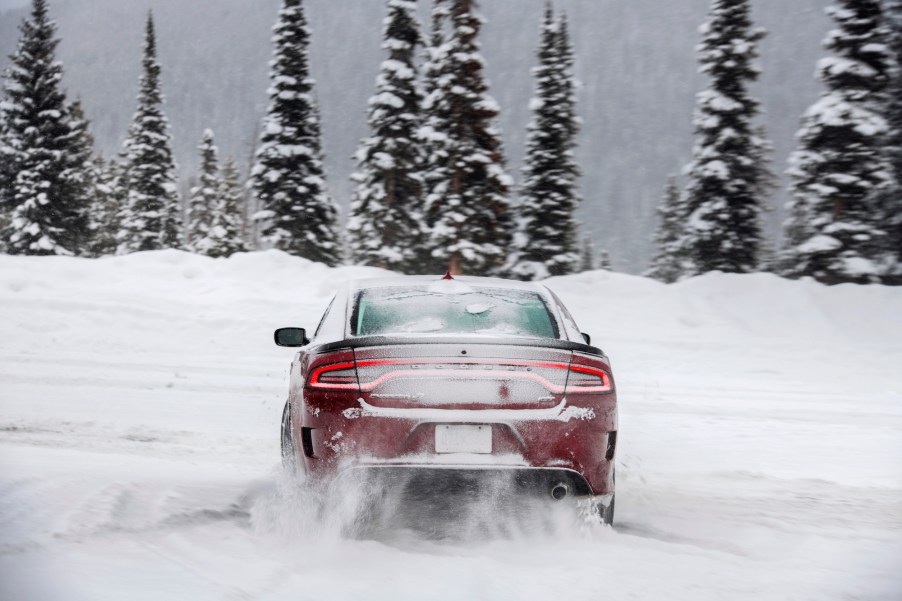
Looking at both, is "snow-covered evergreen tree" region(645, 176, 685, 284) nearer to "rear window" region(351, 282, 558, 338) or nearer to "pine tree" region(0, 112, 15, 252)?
"pine tree" region(0, 112, 15, 252)

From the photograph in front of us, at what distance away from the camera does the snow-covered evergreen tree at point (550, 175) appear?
35531 mm

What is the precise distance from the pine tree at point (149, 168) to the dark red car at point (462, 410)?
45883 millimetres

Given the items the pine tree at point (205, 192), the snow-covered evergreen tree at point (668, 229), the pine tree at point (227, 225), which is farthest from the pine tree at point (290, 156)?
the snow-covered evergreen tree at point (668, 229)

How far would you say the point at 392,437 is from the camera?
422 centimetres

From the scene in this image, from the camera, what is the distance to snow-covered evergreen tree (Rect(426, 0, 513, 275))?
1121 inches

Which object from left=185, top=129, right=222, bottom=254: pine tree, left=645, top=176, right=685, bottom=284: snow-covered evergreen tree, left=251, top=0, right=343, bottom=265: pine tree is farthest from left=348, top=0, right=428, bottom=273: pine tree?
left=645, top=176, right=685, bottom=284: snow-covered evergreen tree

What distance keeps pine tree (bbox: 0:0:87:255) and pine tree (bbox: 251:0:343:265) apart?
11.1 m

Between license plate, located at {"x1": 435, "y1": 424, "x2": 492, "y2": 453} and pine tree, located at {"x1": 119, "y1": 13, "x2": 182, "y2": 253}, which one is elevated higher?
pine tree, located at {"x1": 119, "y1": 13, "x2": 182, "y2": 253}

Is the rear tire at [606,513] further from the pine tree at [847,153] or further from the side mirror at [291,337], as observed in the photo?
the pine tree at [847,153]

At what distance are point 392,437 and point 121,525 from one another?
61.8 inches

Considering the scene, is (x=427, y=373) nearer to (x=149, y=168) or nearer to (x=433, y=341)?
(x=433, y=341)

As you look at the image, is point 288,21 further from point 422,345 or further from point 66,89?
point 422,345

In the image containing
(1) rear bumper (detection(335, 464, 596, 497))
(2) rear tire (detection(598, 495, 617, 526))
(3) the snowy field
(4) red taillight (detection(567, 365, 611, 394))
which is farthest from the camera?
(2) rear tire (detection(598, 495, 617, 526))

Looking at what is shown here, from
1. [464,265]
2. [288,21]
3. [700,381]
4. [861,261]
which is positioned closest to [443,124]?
[464,265]
